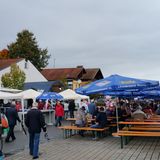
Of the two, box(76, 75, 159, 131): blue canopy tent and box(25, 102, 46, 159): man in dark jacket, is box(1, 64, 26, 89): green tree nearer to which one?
box(76, 75, 159, 131): blue canopy tent

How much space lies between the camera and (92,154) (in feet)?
39.9

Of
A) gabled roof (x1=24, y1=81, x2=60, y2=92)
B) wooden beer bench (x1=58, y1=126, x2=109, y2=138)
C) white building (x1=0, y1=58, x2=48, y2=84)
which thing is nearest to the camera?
wooden beer bench (x1=58, y1=126, x2=109, y2=138)

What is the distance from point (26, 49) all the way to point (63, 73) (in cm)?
1177

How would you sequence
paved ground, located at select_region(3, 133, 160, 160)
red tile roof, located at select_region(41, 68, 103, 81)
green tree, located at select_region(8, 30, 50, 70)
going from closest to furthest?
1. paved ground, located at select_region(3, 133, 160, 160)
2. green tree, located at select_region(8, 30, 50, 70)
3. red tile roof, located at select_region(41, 68, 103, 81)

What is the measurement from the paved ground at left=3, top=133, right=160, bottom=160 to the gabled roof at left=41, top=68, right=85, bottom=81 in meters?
61.1

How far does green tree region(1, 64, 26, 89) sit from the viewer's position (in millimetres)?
48094

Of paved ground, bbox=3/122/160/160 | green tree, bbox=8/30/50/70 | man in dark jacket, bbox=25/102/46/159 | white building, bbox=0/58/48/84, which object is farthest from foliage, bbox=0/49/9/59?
man in dark jacket, bbox=25/102/46/159

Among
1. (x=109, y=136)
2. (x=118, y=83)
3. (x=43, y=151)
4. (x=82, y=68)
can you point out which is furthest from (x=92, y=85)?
(x=82, y=68)

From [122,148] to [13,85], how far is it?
36173mm

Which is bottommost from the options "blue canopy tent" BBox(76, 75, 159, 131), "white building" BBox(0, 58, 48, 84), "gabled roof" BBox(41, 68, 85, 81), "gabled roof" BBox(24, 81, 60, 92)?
"blue canopy tent" BBox(76, 75, 159, 131)

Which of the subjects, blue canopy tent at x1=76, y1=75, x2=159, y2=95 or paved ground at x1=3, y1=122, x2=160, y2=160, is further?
blue canopy tent at x1=76, y1=75, x2=159, y2=95

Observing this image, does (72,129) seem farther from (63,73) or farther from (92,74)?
(92,74)

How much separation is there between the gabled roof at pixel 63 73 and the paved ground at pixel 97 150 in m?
61.1

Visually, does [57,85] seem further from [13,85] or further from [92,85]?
[92,85]
